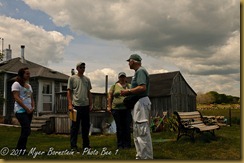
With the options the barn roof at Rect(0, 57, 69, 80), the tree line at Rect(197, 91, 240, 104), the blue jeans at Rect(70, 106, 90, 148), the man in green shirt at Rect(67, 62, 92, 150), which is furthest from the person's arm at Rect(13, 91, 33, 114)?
the tree line at Rect(197, 91, 240, 104)

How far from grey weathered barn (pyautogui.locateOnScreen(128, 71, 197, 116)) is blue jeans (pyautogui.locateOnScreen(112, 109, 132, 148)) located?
53.8 ft

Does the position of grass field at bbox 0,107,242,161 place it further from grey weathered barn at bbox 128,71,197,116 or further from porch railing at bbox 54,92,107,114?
grey weathered barn at bbox 128,71,197,116

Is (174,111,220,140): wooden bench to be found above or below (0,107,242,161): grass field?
above

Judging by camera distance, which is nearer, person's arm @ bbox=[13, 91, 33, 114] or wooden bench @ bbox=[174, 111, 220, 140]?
person's arm @ bbox=[13, 91, 33, 114]

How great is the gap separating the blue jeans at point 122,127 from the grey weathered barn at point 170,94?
16397mm

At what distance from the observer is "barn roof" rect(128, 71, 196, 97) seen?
24741 millimetres

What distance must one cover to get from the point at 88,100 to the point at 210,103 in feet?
86.4

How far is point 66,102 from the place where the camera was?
17.4 metres

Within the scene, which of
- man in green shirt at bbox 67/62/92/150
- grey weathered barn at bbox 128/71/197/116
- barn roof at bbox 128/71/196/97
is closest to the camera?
man in green shirt at bbox 67/62/92/150

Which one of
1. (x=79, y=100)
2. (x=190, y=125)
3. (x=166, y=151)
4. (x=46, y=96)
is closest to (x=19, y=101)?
(x=79, y=100)

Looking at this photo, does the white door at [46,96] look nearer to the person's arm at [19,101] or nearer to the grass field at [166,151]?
the grass field at [166,151]

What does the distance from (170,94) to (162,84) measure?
1.76 meters

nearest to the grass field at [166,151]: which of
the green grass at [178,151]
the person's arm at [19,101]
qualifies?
the green grass at [178,151]

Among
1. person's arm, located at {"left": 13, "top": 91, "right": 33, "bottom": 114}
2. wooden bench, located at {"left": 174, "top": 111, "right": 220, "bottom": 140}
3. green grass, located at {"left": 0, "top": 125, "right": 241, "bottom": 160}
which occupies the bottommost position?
green grass, located at {"left": 0, "top": 125, "right": 241, "bottom": 160}
